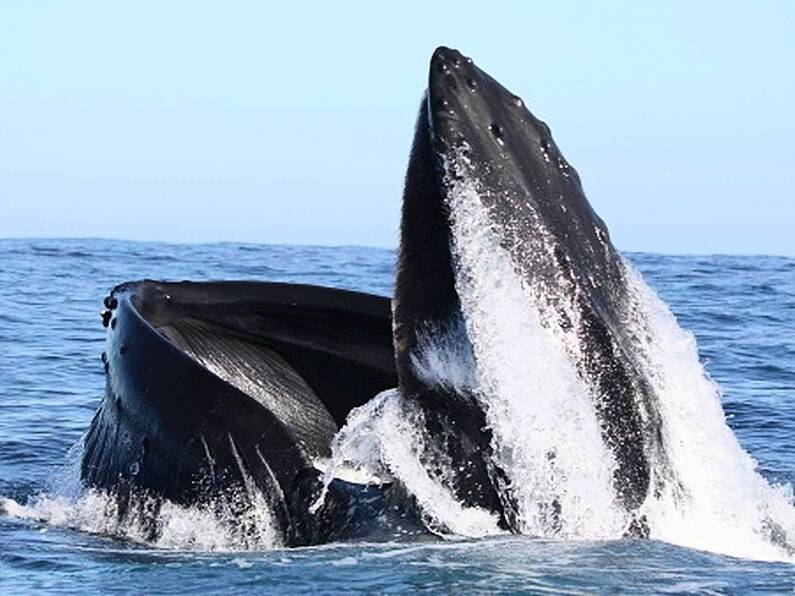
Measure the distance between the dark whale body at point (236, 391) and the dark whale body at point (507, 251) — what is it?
757 millimetres

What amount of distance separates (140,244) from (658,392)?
34.4 meters

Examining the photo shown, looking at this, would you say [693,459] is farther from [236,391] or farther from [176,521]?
Answer: [176,521]

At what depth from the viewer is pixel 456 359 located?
777 cm

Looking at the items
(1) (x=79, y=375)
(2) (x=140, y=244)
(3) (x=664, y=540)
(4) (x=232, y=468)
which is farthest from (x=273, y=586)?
(2) (x=140, y=244)

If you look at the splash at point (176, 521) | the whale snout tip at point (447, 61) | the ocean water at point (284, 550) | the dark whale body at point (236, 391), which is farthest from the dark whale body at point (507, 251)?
the splash at point (176, 521)

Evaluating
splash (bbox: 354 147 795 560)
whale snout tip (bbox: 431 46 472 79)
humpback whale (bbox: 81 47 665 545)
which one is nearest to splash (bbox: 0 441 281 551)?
humpback whale (bbox: 81 47 665 545)

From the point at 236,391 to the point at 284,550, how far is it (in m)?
0.82

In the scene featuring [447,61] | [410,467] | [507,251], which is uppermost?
[447,61]

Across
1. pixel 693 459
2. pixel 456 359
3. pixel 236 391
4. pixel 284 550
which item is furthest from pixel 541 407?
pixel 236 391

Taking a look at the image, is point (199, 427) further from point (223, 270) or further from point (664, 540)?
point (223, 270)

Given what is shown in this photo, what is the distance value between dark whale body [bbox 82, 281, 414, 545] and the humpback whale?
0.03 ft

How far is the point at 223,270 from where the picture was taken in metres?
31.0

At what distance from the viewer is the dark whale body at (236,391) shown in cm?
823

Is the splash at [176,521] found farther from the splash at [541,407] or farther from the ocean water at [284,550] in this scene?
the splash at [541,407]
